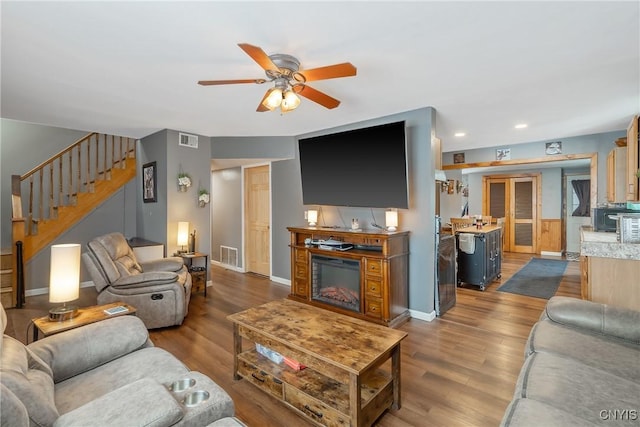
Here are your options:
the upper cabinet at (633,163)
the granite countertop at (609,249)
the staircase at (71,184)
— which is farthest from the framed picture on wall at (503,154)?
the staircase at (71,184)

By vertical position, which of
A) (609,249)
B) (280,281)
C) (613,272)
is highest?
(609,249)

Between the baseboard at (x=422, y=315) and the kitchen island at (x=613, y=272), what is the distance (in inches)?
59.3

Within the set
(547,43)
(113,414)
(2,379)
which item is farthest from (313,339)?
(547,43)

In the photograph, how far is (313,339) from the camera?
1.95 metres

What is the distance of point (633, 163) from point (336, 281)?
12.0 feet

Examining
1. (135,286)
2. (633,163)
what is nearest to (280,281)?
(135,286)

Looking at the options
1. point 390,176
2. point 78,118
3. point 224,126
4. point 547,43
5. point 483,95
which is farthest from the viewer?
point 224,126

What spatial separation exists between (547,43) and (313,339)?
2.55 meters

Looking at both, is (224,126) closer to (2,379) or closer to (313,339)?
(313,339)

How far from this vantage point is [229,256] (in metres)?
6.28

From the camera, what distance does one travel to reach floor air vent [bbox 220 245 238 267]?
613cm

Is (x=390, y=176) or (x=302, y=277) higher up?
(x=390, y=176)

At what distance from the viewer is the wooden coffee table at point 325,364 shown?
5.66 feet

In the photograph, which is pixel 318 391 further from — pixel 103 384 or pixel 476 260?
pixel 476 260
